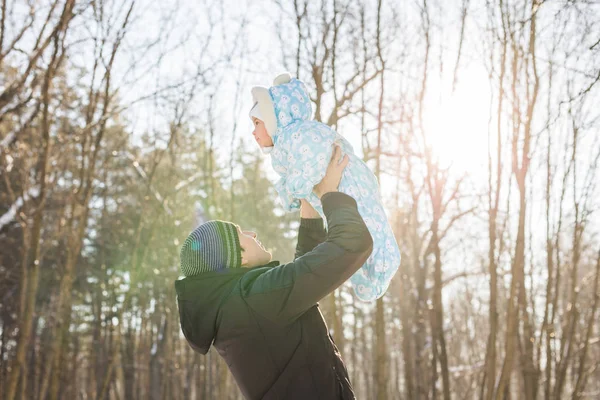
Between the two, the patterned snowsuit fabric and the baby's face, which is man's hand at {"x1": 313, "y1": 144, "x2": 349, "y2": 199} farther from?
the baby's face

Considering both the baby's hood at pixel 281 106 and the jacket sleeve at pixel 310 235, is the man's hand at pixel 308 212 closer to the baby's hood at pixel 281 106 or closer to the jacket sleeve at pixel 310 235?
the jacket sleeve at pixel 310 235

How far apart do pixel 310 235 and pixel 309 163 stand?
37 centimetres

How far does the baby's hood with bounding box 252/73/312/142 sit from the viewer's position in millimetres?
2041

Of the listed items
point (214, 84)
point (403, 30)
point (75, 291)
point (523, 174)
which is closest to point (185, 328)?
point (523, 174)

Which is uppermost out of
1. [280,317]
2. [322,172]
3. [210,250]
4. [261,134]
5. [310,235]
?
[261,134]

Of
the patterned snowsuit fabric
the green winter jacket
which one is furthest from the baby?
the green winter jacket

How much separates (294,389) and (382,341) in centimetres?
350

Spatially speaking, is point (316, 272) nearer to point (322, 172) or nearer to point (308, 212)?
point (322, 172)

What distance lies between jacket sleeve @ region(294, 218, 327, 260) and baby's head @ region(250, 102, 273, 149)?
0.31m

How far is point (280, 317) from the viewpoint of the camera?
1626mm

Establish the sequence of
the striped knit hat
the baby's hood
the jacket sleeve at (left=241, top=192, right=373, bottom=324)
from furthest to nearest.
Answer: the baby's hood
the striped knit hat
the jacket sleeve at (left=241, top=192, right=373, bottom=324)

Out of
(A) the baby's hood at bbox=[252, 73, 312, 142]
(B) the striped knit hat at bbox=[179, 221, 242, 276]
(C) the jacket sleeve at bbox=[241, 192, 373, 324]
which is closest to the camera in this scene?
(C) the jacket sleeve at bbox=[241, 192, 373, 324]

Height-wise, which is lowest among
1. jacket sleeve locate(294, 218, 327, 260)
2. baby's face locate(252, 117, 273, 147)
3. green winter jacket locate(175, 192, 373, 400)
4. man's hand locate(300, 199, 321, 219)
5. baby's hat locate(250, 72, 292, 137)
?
green winter jacket locate(175, 192, 373, 400)

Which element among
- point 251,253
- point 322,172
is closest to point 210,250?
point 251,253
